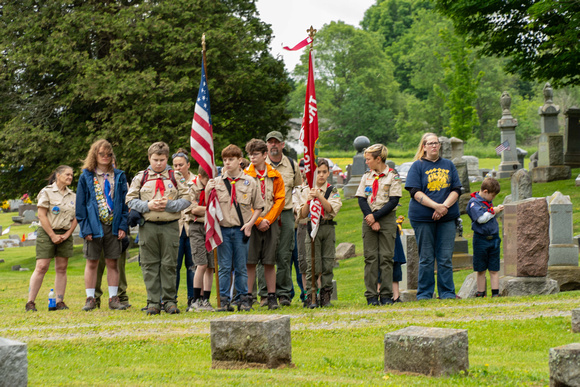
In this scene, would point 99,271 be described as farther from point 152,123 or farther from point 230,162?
point 152,123

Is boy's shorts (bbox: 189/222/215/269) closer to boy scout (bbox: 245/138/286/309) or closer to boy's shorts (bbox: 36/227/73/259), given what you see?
boy scout (bbox: 245/138/286/309)

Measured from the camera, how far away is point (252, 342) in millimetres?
5707

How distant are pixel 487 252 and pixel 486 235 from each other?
0.87ft

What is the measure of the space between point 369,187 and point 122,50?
18.9 metres

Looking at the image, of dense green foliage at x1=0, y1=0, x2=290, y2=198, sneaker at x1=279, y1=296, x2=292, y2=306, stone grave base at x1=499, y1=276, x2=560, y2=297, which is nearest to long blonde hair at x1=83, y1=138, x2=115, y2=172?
sneaker at x1=279, y1=296, x2=292, y2=306

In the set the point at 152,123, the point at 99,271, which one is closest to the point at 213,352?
the point at 99,271

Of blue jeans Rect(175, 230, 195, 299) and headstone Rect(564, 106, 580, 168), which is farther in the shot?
headstone Rect(564, 106, 580, 168)

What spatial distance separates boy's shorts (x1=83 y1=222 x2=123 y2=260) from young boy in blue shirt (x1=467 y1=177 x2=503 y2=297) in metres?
5.13

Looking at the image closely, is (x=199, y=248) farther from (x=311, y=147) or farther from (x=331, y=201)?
(x=311, y=147)

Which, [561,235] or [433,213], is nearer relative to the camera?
[433,213]

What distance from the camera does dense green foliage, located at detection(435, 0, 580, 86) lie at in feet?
72.3

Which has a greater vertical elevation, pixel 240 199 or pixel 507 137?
pixel 507 137

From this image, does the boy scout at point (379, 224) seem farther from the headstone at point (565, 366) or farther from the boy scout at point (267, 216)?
the headstone at point (565, 366)

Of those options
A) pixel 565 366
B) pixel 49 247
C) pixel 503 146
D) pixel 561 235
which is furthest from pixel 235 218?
pixel 503 146
